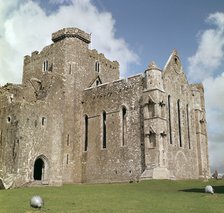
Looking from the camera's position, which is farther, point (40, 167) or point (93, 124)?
point (93, 124)

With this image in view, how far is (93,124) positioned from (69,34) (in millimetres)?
11973

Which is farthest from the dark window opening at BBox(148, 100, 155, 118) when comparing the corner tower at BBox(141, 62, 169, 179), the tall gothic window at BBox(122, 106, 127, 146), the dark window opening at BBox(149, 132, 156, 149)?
the tall gothic window at BBox(122, 106, 127, 146)

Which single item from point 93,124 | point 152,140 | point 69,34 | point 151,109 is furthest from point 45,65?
point 152,140

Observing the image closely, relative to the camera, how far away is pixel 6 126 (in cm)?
3853

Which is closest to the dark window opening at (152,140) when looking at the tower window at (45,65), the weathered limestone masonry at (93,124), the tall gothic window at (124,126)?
the weathered limestone masonry at (93,124)

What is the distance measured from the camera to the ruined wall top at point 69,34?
45.6 meters

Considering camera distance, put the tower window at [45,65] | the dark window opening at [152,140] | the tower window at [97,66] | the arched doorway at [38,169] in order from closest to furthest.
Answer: the dark window opening at [152,140] → the arched doorway at [38,169] → the tower window at [45,65] → the tower window at [97,66]

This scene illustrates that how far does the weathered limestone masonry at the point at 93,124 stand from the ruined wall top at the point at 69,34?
13 centimetres

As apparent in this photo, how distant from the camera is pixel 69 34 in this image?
45.6 meters

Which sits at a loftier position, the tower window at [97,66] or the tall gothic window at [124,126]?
the tower window at [97,66]

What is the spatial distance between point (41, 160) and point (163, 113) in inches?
557

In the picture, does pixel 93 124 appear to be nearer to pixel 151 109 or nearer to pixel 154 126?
pixel 151 109

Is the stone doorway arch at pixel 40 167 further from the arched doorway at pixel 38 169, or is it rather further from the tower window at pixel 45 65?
the tower window at pixel 45 65

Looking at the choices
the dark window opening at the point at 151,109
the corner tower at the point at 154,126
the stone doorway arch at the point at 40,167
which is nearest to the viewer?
the corner tower at the point at 154,126
